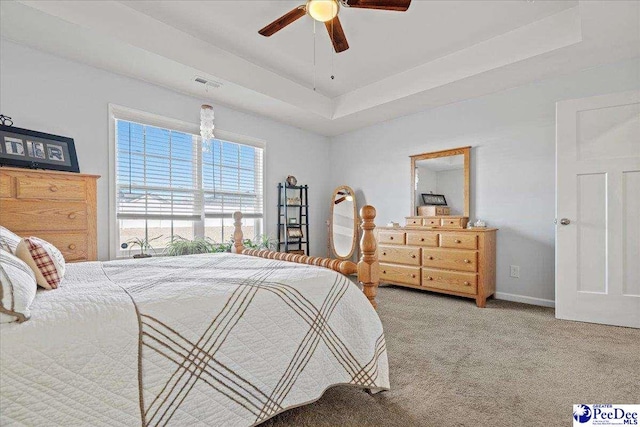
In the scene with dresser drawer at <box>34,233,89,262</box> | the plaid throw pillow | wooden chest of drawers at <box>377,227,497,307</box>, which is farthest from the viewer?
wooden chest of drawers at <box>377,227,497,307</box>

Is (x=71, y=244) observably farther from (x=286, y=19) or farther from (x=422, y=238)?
(x=422, y=238)

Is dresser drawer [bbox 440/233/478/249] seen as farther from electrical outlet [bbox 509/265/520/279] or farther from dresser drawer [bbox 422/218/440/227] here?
electrical outlet [bbox 509/265/520/279]

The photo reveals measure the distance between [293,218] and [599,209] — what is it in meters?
3.62

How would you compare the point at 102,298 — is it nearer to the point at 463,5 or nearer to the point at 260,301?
the point at 260,301

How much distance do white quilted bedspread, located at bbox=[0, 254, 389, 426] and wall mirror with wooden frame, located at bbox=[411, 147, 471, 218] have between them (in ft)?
9.09

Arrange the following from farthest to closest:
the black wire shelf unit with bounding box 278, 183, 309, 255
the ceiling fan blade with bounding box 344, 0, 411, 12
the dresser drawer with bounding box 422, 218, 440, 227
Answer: the black wire shelf unit with bounding box 278, 183, 309, 255 < the dresser drawer with bounding box 422, 218, 440, 227 < the ceiling fan blade with bounding box 344, 0, 411, 12

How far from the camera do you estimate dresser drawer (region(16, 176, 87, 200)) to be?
2.20 m

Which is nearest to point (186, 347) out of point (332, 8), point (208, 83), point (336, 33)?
point (332, 8)

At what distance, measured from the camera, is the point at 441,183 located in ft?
13.1

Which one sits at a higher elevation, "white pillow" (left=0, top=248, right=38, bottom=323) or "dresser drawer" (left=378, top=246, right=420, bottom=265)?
"white pillow" (left=0, top=248, right=38, bottom=323)

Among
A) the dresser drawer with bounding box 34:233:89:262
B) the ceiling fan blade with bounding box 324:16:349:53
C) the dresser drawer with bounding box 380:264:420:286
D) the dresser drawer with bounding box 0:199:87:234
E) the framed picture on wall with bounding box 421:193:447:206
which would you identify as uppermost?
the ceiling fan blade with bounding box 324:16:349:53

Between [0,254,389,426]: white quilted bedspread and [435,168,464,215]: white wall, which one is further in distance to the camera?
[435,168,464,215]: white wall

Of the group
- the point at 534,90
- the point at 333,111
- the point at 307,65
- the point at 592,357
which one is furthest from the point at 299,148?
the point at 592,357

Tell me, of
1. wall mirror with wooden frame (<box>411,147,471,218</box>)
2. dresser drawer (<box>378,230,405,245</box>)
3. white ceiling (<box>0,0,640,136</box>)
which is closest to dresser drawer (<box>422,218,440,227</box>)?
wall mirror with wooden frame (<box>411,147,471,218</box>)
